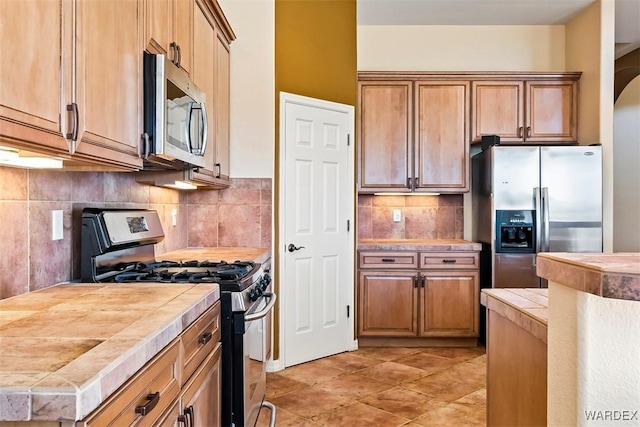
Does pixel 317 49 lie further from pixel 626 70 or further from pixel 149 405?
pixel 626 70

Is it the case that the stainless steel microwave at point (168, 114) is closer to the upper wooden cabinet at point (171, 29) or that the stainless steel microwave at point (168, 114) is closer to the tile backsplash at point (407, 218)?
the upper wooden cabinet at point (171, 29)

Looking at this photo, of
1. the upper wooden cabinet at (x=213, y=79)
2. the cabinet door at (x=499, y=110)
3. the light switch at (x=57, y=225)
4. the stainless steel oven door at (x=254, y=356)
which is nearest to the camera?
the light switch at (x=57, y=225)

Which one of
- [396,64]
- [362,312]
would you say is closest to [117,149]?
[362,312]

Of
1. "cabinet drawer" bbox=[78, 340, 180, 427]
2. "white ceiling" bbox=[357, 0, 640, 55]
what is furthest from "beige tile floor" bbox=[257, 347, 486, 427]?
"white ceiling" bbox=[357, 0, 640, 55]

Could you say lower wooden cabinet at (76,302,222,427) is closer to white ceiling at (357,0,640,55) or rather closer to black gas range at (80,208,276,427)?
black gas range at (80,208,276,427)

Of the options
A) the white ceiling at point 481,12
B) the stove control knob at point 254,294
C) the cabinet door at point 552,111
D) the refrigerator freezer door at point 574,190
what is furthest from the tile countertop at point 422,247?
the white ceiling at point 481,12

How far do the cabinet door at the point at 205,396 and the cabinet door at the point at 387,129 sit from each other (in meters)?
2.71

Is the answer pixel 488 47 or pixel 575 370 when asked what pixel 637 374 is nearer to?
pixel 575 370

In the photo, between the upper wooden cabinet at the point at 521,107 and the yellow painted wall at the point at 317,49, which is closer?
the yellow painted wall at the point at 317,49

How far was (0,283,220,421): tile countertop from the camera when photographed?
760 millimetres

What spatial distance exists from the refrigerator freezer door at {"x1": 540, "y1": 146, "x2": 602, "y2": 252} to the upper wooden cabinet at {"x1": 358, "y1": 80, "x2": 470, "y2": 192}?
0.71 metres

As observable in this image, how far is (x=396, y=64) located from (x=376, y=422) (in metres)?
3.37

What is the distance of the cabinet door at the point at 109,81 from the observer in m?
1.34

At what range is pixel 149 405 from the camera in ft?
3.47
